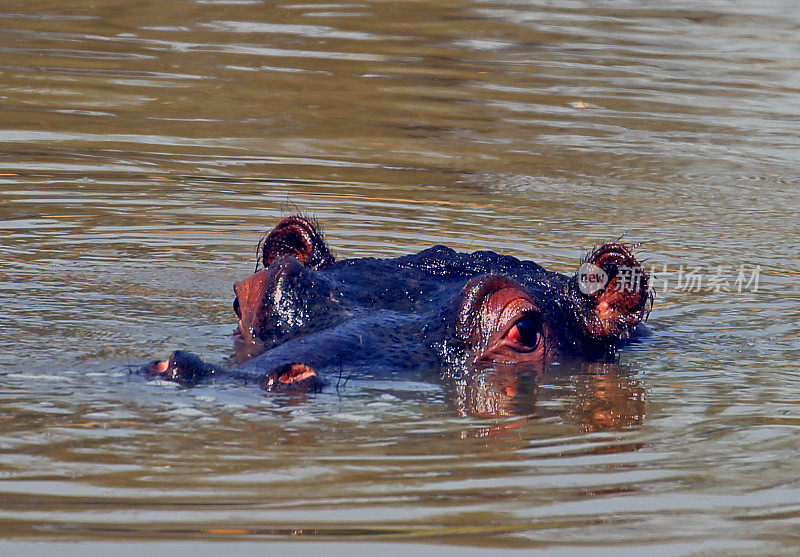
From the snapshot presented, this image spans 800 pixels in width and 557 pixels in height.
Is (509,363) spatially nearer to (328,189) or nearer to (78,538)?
(78,538)

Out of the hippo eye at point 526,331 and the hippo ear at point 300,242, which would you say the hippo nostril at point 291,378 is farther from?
the hippo ear at point 300,242

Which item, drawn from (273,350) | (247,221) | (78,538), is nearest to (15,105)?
(247,221)

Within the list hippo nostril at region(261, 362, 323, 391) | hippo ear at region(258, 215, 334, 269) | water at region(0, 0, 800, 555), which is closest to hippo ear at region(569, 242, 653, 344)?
water at region(0, 0, 800, 555)

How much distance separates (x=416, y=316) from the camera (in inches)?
254

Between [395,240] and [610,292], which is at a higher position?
[610,292]

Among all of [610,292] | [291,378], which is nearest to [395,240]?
[610,292]

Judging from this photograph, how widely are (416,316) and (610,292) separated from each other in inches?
40.6

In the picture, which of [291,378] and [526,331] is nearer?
[291,378]

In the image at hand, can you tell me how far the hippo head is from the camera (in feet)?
19.8

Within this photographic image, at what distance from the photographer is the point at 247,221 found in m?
10.2

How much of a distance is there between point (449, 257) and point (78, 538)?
341 centimetres

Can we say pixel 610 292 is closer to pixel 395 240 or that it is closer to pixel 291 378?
pixel 291 378

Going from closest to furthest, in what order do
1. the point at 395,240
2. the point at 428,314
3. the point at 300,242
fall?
the point at 428,314 < the point at 300,242 < the point at 395,240

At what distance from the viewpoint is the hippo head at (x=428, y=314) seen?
604cm
